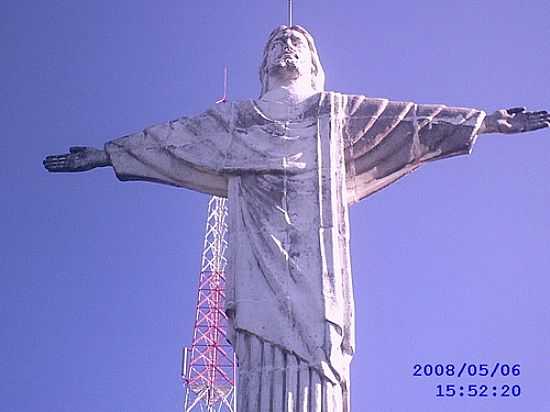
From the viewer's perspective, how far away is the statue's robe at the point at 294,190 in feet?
34.9

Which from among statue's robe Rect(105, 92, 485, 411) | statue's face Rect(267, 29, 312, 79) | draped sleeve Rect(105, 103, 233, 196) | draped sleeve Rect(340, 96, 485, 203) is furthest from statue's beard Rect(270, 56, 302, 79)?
draped sleeve Rect(340, 96, 485, 203)

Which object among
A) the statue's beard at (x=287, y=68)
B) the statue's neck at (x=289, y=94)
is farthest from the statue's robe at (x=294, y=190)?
the statue's beard at (x=287, y=68)

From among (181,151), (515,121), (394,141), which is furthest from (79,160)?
(515,121)

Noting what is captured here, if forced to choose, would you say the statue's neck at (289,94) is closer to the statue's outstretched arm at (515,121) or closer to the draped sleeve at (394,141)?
the draped sleeve at (394,141)

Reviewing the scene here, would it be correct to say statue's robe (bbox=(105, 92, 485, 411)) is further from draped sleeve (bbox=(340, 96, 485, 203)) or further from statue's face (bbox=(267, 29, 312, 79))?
statue's face (bbox=(267, 29, 312, 79))

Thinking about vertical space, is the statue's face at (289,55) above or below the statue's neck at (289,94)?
above

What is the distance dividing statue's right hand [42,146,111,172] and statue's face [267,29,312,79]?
7.57 ft

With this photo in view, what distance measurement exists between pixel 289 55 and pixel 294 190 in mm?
1987

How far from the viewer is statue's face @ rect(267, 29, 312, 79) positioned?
12.7 meters

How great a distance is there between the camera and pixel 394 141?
1207 cm

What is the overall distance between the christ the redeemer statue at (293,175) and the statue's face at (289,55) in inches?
0.6

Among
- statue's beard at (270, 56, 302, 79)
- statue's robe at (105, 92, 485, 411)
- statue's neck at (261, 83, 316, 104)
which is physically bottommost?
statue's robe at (105, 92, 485, 411)

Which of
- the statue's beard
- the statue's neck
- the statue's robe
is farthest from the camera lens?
the statue's beard

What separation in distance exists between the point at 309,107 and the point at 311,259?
206 centimetres
